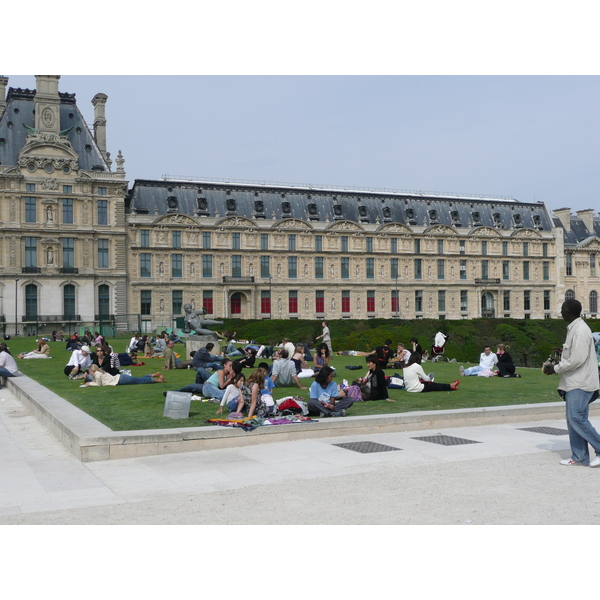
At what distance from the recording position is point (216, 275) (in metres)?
72.9

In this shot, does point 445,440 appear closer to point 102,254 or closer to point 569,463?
point 569,463

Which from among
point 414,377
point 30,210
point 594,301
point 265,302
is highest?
point 30,210

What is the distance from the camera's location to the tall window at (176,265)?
233ft

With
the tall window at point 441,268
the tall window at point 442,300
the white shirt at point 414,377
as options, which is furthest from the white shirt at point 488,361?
the tall window at point 441,268

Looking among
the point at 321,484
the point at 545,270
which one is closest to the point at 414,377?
the point at 321,484

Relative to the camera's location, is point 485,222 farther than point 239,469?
Yes

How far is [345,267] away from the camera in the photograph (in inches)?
3073

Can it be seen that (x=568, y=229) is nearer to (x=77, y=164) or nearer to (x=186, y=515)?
(x=77, y=164)

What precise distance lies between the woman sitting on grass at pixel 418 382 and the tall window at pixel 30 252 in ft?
180

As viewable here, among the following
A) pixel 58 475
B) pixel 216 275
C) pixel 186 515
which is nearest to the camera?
pixel 186 515

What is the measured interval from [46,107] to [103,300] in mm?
18789

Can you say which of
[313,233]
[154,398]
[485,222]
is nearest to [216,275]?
[313,233]

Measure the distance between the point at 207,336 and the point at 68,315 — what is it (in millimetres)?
39817

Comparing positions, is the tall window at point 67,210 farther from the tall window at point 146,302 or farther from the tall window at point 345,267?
the tall window at point 345,267
